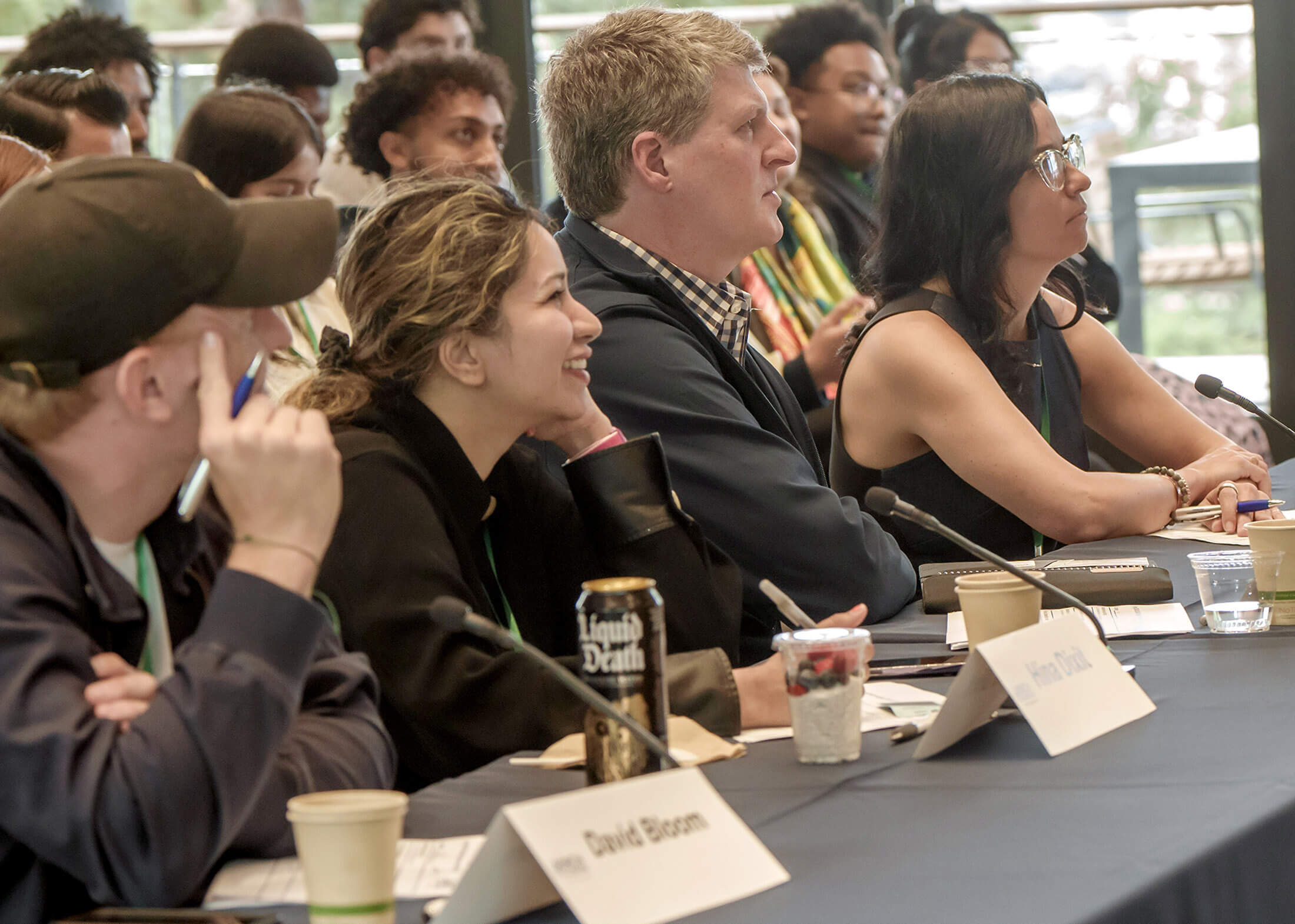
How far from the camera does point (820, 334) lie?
361 centimetres

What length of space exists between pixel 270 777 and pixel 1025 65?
445 centimetres

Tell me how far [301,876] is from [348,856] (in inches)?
5.0

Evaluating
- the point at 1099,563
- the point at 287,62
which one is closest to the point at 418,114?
the point at 287,62

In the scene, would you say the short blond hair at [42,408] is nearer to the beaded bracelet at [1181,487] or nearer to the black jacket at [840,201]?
the beaded bracelet at [1181,487]

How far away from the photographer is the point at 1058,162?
2.63 metres

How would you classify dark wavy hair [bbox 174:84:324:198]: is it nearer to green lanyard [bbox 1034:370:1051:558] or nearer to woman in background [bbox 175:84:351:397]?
woman in background [bbox 175:84:351:397]

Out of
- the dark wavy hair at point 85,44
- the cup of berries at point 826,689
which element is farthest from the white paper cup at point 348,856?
the dark wavy hair at point 85,44

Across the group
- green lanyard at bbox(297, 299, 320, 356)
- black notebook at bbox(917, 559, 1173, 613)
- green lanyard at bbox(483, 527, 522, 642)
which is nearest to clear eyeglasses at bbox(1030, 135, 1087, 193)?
black notebook at bbox(917, 559, 1173, 613)

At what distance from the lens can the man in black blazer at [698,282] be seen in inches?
81.9

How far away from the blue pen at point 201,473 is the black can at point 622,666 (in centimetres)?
30

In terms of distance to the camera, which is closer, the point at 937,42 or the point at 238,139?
the point at 238,139

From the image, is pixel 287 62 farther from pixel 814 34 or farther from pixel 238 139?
pixel 814 34

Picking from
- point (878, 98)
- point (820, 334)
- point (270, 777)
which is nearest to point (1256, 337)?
point (878, 98)

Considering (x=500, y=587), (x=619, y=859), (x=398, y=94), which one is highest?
(x=398, y=94)
